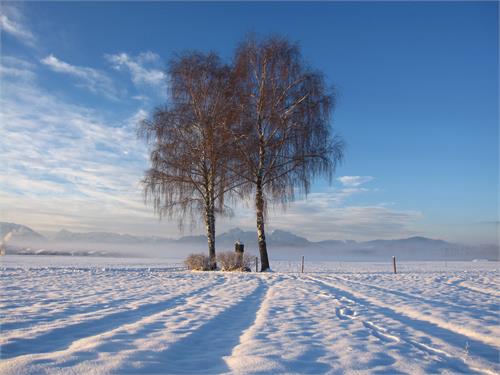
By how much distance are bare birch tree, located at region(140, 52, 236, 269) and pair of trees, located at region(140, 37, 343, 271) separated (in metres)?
0.05

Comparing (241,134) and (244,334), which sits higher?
(241,134)

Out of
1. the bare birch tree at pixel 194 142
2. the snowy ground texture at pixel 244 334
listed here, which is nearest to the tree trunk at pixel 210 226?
the bare birch tree at pixel 194 142

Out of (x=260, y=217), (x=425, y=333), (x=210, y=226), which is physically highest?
(x=260, y=217)

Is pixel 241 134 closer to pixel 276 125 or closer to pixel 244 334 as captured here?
pixel 276 125

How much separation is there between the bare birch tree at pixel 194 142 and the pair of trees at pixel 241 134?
0.05m

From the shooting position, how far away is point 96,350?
11.4 ft

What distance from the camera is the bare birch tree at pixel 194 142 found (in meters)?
16.8

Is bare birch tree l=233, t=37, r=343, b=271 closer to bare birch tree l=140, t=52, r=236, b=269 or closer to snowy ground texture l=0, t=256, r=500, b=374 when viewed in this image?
bare birch tree l=140, t=52, r=236, b=269

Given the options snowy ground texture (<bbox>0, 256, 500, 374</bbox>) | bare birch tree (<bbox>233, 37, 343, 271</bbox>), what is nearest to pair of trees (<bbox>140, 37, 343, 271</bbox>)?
bare birch tree (<bbox>233, 37, 343, 271</bbox>)

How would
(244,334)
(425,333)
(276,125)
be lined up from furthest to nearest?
(276,125) < (425,333) < (244,334)

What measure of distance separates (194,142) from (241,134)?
7.92 ft

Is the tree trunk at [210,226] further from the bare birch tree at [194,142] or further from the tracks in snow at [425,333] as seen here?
the tracks in snow at [425,333]

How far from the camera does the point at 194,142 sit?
17.1 metres

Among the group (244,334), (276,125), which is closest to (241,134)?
(276,125)
